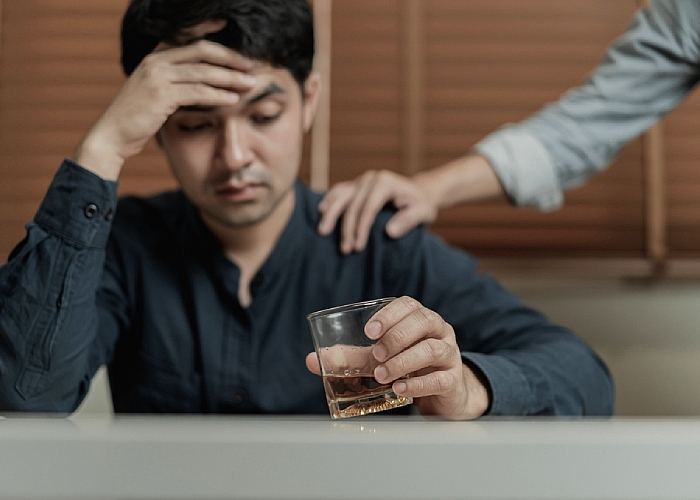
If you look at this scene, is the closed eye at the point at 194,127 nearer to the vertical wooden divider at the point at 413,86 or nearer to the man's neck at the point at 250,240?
the man's neck at the point at 250,240

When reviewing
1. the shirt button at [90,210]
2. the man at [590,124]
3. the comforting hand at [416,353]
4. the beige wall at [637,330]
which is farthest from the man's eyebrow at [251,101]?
the beige wall at [637,330]

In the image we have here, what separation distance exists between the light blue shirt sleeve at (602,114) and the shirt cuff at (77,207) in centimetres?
81

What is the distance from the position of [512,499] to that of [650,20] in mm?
1407

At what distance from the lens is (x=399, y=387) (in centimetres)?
67

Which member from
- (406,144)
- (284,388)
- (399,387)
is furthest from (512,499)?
(406,144)

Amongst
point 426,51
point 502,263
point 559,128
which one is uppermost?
point 426,51

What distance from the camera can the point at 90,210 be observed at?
968 millimetres

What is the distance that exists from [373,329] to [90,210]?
20.6 inches

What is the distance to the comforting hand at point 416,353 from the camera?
2.15ft

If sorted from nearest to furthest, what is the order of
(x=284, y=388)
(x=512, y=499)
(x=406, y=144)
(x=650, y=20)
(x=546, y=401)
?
(x=512, y=499) → (x=546, y=401) → (x=284, y=388) → (x=650, y=20) → (x=406, y=144)

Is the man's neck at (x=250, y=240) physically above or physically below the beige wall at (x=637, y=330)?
above

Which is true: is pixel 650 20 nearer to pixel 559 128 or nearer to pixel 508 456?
pixel 559 128

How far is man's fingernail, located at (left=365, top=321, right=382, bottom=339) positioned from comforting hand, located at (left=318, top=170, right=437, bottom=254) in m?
0.54

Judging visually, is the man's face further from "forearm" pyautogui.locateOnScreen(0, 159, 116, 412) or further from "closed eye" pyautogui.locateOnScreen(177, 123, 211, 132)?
"forearm" pyautogui.locateOnScreen(0, 159, 116, 412)
